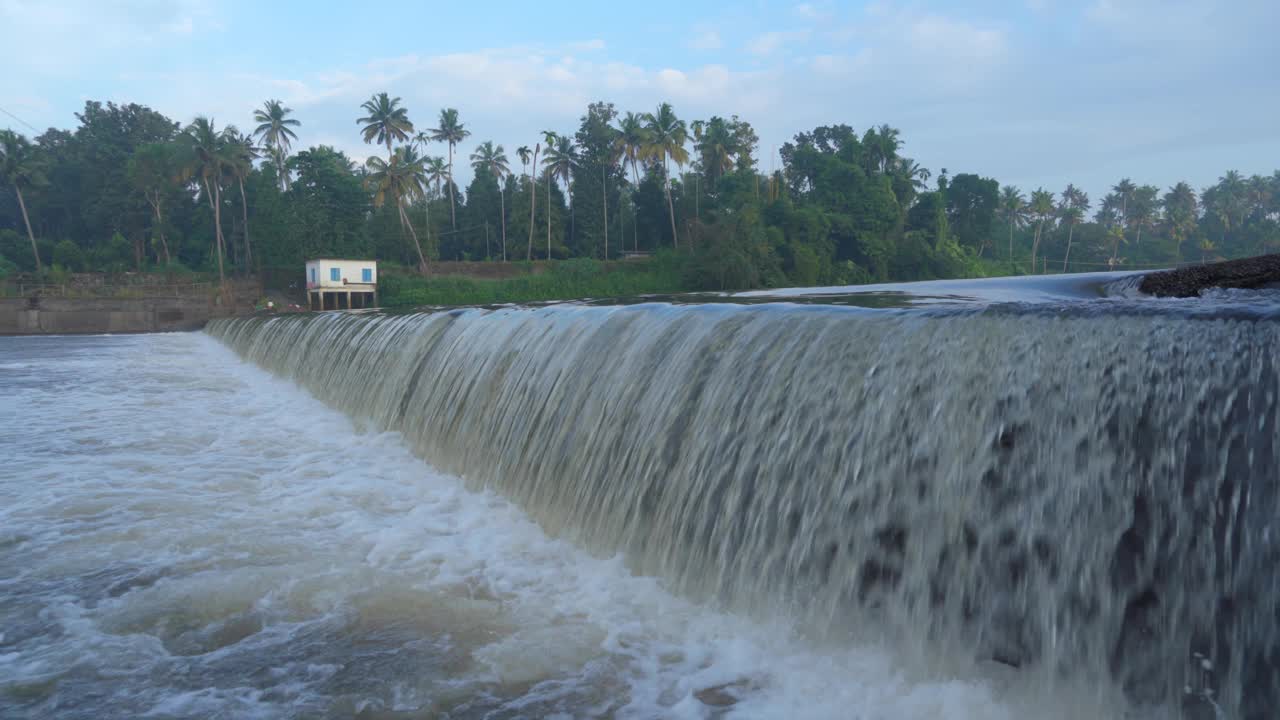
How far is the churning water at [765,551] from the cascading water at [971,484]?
1 cm

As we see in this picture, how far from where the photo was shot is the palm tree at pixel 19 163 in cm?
4772

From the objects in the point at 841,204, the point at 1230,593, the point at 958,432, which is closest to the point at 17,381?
the point at 958,432

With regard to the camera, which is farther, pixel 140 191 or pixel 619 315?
pixel 140 191

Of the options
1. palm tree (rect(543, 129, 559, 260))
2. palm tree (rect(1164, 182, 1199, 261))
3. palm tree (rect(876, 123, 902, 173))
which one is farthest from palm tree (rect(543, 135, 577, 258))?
palm tree (rect(1164, 182, 1199, 261))

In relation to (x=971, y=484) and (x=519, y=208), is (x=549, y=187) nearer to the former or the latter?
(x=519, y=208)

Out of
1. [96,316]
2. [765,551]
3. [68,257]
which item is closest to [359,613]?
[765,551]

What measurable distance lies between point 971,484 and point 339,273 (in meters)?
43.6

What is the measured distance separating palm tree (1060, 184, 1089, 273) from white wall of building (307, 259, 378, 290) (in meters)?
50.4

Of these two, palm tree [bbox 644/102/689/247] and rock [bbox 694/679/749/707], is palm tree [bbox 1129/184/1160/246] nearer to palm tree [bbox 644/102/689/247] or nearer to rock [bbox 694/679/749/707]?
palm tree [bbox 644/102/689/247]

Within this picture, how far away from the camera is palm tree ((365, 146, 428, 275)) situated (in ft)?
167

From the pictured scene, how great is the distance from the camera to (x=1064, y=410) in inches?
116

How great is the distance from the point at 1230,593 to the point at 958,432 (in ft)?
3.47

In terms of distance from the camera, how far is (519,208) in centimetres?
5597

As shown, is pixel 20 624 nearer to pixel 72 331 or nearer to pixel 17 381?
pixel 17 381
